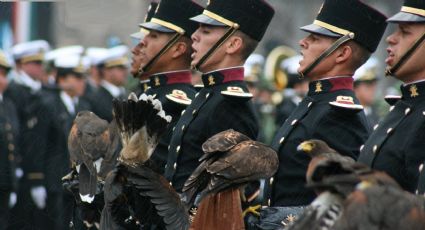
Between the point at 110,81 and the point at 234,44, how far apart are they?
810 cm

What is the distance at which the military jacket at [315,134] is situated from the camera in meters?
7.65

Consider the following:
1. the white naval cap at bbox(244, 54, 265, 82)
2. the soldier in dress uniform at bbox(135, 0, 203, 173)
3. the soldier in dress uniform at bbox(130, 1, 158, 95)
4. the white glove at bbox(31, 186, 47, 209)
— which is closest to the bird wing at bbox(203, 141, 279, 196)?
the soldier in dress uniform at bbox(135, 0, 203, 173)

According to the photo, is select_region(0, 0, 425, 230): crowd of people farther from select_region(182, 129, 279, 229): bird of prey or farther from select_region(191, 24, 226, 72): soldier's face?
select_region(182, 129, 279, 229): bird of prey

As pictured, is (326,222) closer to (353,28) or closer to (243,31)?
(353,28)

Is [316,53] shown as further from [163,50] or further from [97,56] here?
[97,56]

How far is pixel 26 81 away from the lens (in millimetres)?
16891

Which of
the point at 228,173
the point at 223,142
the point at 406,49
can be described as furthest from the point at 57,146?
the point at 406,49

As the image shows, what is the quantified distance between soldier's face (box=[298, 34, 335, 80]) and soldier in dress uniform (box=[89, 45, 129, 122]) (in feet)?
22.9

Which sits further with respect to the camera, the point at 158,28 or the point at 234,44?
the point at 158,28

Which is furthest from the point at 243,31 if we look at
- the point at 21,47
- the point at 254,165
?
the point at 21,47

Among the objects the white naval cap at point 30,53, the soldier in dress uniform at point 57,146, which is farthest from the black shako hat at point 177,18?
the white naval cap at point 30,53

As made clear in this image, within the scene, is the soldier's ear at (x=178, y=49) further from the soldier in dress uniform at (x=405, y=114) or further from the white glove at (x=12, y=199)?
the white glove at (x=12, y=199)

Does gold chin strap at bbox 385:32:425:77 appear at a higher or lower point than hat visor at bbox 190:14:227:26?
higher

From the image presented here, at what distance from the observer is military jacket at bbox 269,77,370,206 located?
7648 mm
